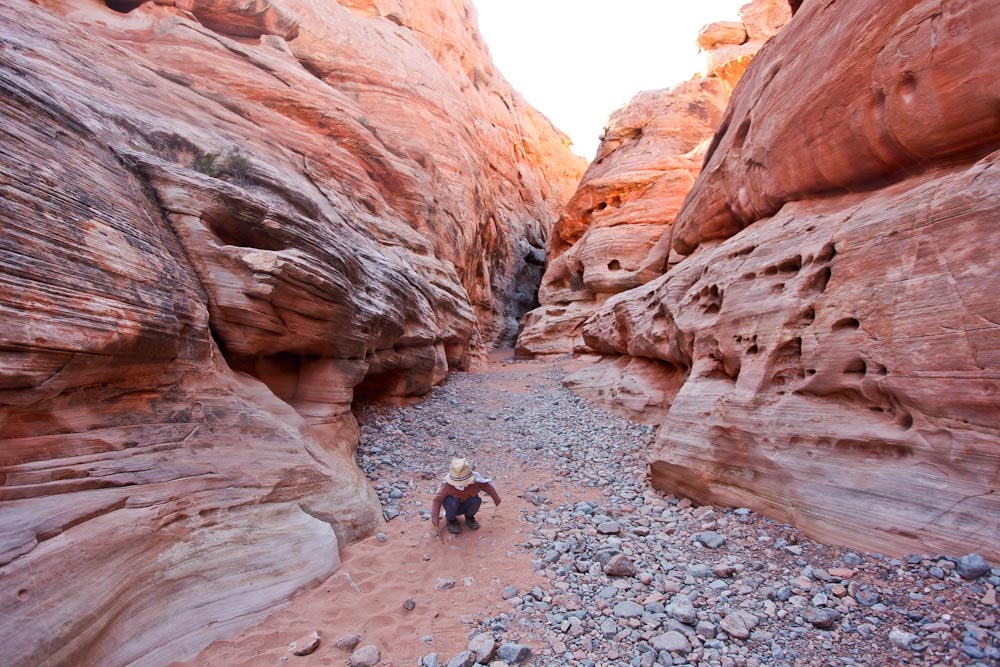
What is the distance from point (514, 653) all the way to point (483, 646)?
30 cm

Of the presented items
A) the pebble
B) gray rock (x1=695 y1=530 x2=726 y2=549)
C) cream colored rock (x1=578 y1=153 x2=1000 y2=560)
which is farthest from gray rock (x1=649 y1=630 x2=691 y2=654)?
cream colored rock (x1=578 y1=153 x2=1000 y2=560)

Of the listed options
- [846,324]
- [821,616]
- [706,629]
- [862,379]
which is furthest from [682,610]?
[846,324]

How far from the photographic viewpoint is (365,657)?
3.81 m

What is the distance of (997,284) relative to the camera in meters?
3.95

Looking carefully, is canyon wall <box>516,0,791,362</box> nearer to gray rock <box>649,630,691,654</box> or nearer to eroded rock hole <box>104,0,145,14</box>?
gray rock <box>649,630,691,654</box>

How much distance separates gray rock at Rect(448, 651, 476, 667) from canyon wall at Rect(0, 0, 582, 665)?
2.12m

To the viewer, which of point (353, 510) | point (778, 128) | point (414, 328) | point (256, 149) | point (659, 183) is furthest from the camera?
point (659, 183)

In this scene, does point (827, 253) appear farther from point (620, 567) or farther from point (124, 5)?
point (124, 5)

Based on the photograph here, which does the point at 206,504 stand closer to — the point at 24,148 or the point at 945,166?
the point at 24,148

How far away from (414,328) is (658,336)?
6852 mm

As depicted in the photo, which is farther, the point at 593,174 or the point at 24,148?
the point at 593,174

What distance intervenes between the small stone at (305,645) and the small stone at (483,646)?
4.84 feet

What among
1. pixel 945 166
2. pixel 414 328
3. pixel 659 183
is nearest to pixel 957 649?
pixel 945 166

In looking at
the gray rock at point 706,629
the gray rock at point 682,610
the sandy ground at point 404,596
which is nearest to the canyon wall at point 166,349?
the sandy ground at point 404,596
